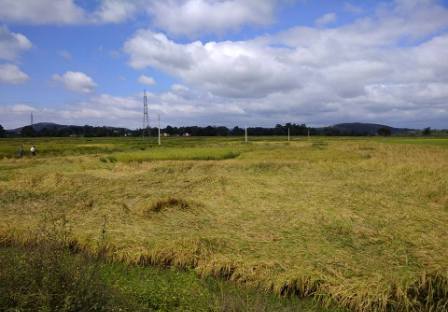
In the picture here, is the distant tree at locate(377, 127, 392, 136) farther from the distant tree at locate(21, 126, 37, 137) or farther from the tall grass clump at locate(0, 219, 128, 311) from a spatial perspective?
the tall grass clump at locate(0, 219, 128, 311)

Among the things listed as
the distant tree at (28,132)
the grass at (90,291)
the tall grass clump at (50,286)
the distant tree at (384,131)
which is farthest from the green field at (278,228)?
the distant tree at (384,131)

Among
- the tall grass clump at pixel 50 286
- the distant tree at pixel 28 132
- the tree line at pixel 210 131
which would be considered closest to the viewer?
the tall grass clump at pixel 50 286

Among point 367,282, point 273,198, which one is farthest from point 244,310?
point 273,198

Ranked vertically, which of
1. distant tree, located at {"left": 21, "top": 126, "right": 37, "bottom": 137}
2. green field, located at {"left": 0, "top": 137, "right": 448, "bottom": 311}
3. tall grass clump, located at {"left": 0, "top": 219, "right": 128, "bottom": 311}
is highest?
distant tree, located at {"left": 21, "top": 126, "right": 37, "bottom": 137}

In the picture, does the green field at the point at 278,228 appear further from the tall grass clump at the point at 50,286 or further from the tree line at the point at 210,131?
the tree line at the point at 210,131

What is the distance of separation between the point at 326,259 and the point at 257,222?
2851 millimetres

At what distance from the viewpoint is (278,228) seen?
923cm

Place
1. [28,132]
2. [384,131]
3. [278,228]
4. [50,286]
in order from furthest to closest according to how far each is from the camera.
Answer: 1. [384,131]
2. [28,132]
3. [278,228]
4. [50,286]

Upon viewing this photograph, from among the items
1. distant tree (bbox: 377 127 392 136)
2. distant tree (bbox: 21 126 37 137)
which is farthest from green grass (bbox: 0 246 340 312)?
distant tree (bbox: 377 127 392 136)

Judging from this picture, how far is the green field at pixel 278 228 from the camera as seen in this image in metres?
6.36

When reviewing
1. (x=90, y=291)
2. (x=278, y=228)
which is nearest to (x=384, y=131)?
(x=278, y=228)

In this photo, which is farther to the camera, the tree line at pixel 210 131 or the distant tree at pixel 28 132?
the tree line at pixel 210 131

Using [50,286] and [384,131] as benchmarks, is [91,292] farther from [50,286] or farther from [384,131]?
[384,131]

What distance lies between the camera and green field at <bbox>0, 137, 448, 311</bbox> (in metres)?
6.36
